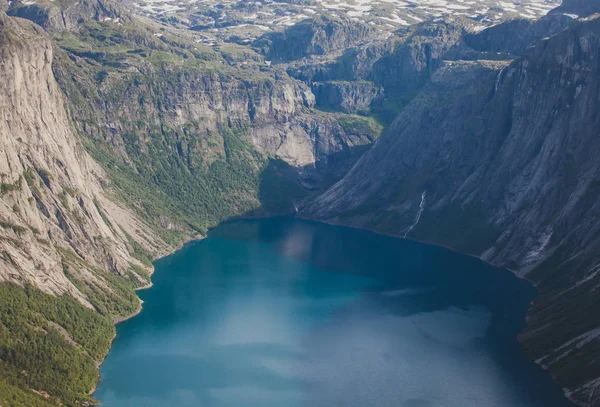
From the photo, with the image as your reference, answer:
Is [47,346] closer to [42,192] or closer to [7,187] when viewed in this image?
[7,187]

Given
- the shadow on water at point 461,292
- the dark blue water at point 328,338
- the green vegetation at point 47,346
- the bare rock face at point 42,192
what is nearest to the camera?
the green vegetation at point 47,346

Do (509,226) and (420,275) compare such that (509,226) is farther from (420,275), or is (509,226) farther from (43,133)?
(43,133)

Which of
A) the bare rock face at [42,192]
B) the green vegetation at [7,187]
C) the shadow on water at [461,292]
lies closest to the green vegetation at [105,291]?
the bare rock face at [42,192]

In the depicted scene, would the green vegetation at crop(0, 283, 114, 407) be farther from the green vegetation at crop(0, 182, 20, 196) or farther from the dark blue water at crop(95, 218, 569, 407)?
the green vegetation at crop(0, 182, 20, 196)

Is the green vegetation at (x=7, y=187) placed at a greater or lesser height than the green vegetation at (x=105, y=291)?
greater

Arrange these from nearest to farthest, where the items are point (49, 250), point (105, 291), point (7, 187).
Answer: point (7, 187) → point (49, 250) → point (105, 291)

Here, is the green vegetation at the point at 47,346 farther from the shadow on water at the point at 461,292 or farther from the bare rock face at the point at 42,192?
the shadow on water at the point at 461,292

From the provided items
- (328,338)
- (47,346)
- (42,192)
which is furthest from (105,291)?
(328,338)
